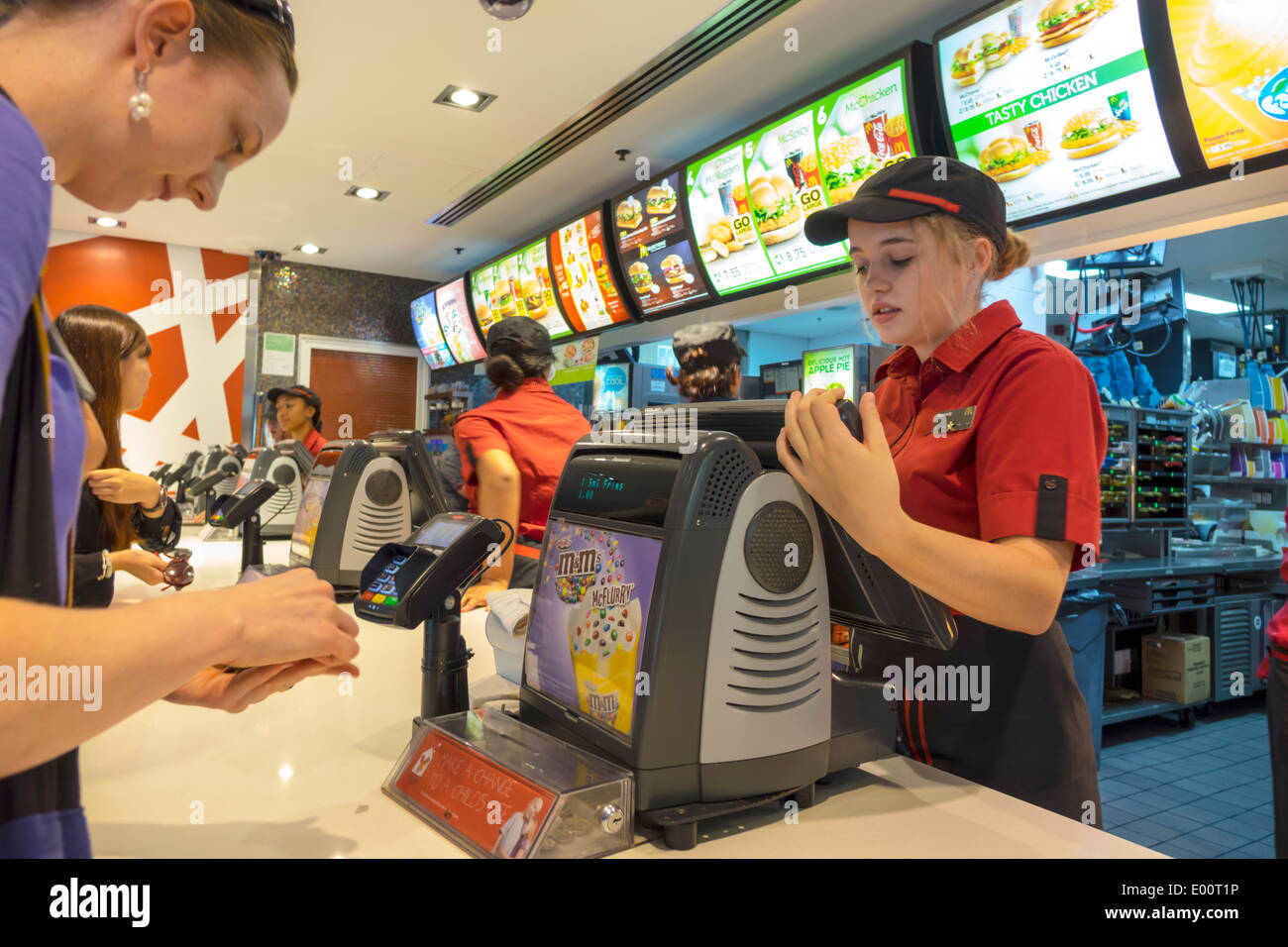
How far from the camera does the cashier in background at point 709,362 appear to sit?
265 centimetres

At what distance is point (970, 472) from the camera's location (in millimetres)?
1181

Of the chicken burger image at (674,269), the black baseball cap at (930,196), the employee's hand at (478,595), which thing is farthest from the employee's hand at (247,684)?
the chicken burger image at (674,269)

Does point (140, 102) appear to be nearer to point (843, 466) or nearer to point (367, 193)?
point (843, 466)

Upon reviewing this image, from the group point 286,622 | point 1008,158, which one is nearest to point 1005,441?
point 286,622

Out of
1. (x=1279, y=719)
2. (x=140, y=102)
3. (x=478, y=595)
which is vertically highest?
(x=140, y=102)

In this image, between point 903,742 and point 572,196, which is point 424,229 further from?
point 903,742

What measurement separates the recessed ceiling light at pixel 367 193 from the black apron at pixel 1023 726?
5509 mm

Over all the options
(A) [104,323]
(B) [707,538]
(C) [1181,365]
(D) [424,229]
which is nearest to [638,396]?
(D) [424,229]

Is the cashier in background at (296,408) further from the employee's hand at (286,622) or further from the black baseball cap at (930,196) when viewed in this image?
the employee's hand at (286,622)

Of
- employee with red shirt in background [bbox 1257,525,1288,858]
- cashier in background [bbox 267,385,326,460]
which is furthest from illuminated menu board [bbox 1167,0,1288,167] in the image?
cashier in background [bbox 267,385,326,460]

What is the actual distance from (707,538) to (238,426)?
797 cm

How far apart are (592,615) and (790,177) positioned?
3.09 m

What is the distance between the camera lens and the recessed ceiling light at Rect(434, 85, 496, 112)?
4.14 metres
